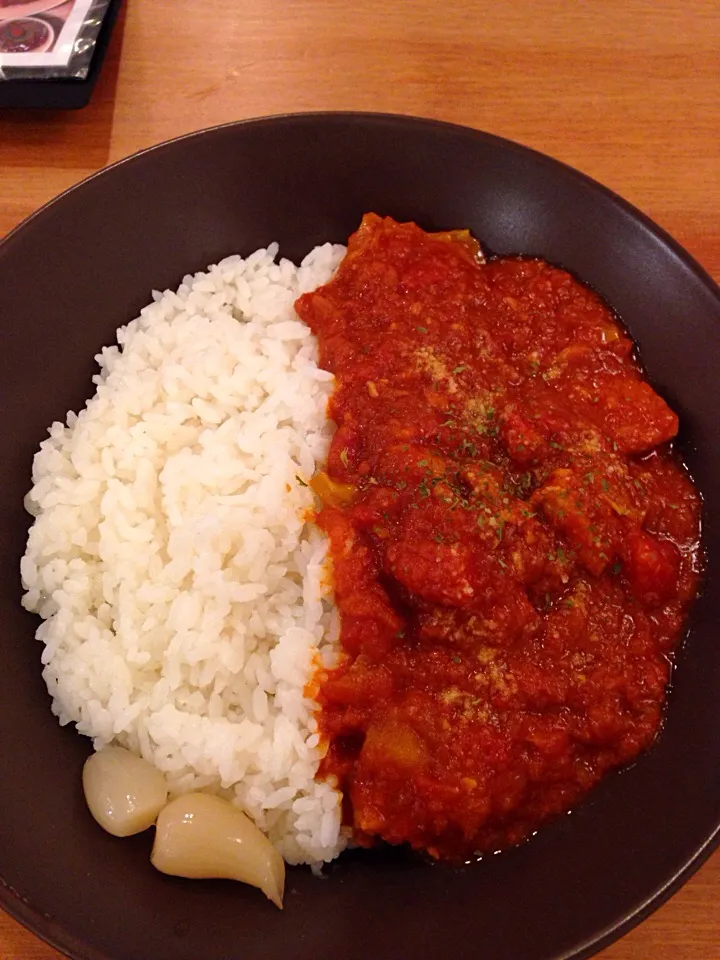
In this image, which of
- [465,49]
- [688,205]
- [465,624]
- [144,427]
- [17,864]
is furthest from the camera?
[465,49]

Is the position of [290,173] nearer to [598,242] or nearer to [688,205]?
[598,242]

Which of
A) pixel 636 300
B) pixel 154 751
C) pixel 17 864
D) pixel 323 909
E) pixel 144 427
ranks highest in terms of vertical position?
pixel 636 300

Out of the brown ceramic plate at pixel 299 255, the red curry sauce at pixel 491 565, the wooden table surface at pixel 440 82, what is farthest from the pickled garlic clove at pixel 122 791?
the wooden table surface at pixel 440 82

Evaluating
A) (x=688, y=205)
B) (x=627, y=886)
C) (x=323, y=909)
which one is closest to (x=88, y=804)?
(x=323, y=909)

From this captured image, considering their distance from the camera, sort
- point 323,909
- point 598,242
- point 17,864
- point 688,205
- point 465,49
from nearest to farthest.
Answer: point 17,864 < point 323,909 < point 598,242 < point 688,205 < point 465,49

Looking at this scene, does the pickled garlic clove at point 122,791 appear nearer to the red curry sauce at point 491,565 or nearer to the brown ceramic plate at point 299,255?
the brown ceramic plate at point 299,255
